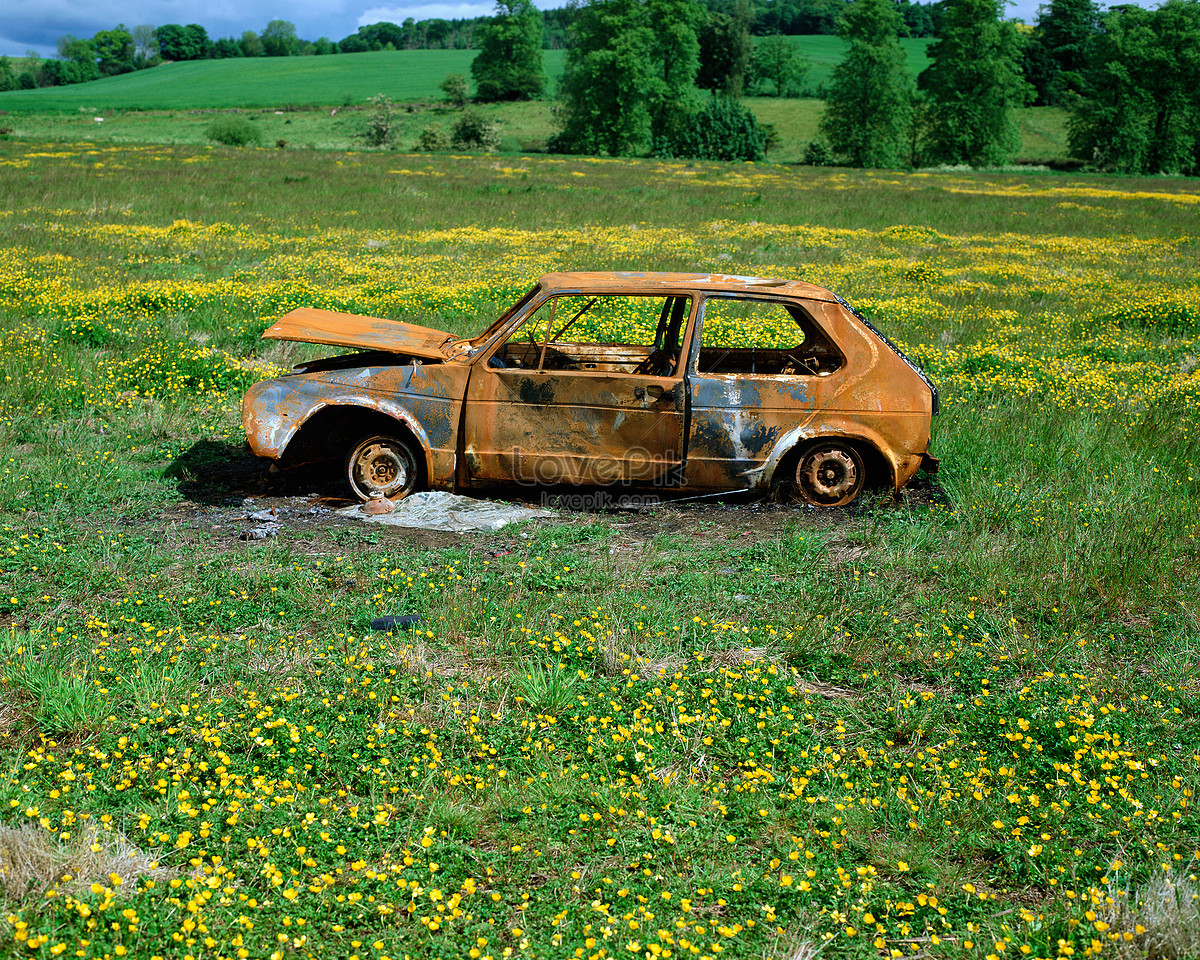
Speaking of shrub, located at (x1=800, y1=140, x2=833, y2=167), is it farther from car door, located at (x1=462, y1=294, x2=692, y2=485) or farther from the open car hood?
car door, located at (x1=462, y1=294, x2=692, y2=485)

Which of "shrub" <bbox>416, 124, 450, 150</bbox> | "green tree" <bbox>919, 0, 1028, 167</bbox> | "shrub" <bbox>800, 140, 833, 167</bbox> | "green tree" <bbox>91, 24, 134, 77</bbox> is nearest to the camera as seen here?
"shrub" <bbox>416, 124, 450, 150</bbox>

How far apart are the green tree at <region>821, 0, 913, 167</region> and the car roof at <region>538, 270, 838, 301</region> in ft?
215

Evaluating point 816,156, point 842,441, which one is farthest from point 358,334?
point 816,156

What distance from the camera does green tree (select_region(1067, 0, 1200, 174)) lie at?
6350 cm

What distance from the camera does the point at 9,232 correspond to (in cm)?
1741

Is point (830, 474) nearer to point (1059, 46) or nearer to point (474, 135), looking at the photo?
point (474, 135)

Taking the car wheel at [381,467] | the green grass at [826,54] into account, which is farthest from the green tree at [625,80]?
the car wheel at [381,467]

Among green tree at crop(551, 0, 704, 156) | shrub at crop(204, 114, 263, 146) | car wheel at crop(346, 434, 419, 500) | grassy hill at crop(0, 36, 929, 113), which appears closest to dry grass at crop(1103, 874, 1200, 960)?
car wheel at crop(346, 434, 419, 500)

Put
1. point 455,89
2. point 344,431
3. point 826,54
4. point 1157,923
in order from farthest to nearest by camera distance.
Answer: point 826,54
point 455,89
point 344,431
point 1157,923

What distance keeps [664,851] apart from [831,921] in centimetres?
62

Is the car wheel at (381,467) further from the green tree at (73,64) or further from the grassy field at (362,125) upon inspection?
the green tree at (73,64)

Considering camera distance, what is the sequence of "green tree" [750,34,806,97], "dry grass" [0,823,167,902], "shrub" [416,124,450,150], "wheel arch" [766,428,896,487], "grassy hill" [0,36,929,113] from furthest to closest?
"green tree" [750,34,806,97], "grassy hill" [0,36,929,113], "shrub" [416,124,450,150], "wheel arch" [766,428,896,487], "dry grass" [0,823,167,902]

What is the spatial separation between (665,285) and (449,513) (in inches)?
87.7

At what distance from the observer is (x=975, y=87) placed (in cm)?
6750
